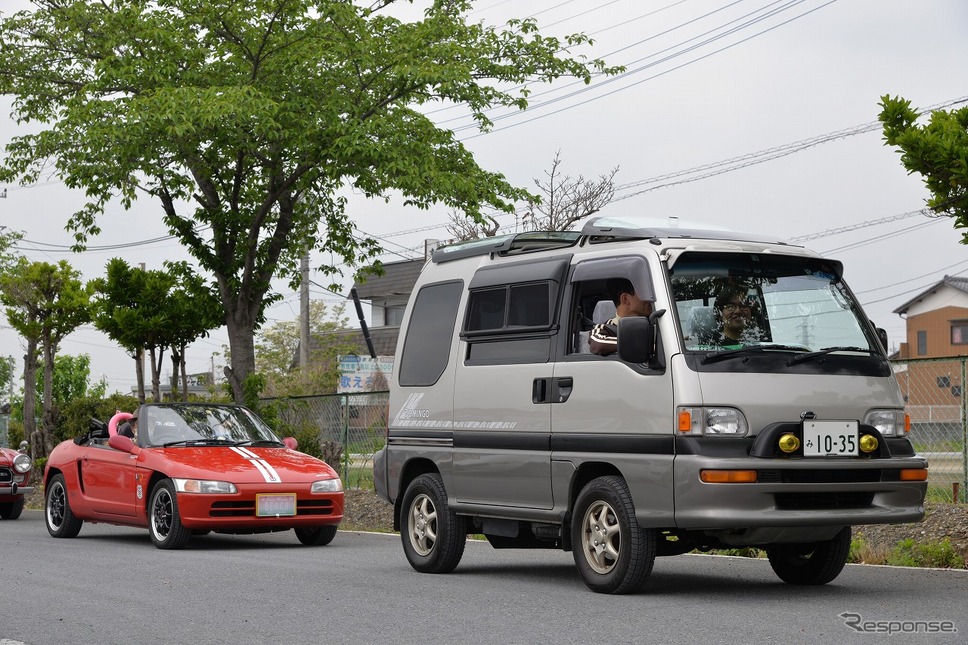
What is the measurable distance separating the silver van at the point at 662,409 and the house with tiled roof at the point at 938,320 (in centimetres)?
5840

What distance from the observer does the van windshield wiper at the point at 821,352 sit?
8461mm

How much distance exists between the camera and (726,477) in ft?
26.5

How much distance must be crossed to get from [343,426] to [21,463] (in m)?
4.76

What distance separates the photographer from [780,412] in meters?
8.29

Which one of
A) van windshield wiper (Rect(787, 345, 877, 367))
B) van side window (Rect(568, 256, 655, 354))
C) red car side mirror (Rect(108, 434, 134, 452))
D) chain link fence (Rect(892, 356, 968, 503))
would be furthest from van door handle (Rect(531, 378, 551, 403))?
red car side mirror (Rect(108, 434, 134, 452))

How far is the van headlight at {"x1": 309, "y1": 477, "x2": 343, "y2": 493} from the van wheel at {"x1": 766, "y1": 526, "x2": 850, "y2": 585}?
5.48 m

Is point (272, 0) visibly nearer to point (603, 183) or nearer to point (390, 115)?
point (390, 115)

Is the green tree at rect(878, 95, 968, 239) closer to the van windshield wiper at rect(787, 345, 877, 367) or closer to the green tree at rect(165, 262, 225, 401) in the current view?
the van windshield wiper at rect(787, 345, 877, 367)

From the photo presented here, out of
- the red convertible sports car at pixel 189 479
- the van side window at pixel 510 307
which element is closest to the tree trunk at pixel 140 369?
the red convertible sports car at pixel 189 479

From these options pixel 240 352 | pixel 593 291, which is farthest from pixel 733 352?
pixel 240 352

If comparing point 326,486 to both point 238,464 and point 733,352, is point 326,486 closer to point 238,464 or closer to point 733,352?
point 238,464

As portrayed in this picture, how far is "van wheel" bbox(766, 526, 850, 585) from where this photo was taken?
9.19 metres

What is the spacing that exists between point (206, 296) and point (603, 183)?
14.8 m

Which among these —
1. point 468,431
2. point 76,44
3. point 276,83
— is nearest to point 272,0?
point 276,83
